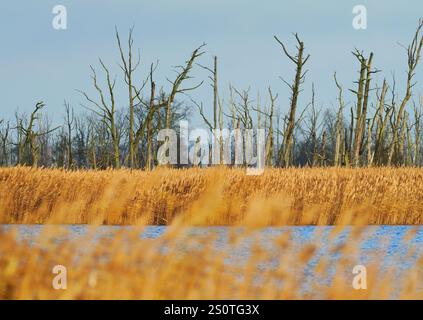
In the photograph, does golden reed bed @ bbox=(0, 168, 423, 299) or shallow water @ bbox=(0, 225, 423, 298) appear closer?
golden reed bed @ bbox=(0, 168, 423, 299)

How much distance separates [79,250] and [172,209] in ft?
29.2

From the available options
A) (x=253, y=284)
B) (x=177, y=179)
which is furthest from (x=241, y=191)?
(x=253, y=284)

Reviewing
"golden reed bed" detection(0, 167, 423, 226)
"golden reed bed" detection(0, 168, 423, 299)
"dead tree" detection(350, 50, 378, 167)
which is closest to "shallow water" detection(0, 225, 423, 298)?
"golden reed bed" detection(0, 168, 423, 299)

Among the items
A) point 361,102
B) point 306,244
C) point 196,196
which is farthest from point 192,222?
point 361,102

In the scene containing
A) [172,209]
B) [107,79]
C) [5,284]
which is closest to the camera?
[5,284]

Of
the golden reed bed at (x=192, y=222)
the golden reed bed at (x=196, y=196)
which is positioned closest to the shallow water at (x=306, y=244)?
Answer: the golden reed bed at (x=192, y=222)

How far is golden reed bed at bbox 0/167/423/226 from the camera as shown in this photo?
14398 millimetres

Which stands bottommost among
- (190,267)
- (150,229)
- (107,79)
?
(150,229)

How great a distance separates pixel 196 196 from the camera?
14828 mm

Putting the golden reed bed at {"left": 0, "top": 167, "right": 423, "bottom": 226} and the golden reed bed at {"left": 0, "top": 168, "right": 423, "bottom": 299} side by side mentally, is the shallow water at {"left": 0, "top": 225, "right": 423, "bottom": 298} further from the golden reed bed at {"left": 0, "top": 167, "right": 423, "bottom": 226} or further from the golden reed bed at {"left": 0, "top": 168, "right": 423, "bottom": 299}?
the golden reed bed at {"left": 0, "top": 167, "right": 423, "bottom": 226}

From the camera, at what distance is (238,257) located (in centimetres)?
813

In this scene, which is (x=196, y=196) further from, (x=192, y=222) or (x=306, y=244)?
(x=192, y=222)
